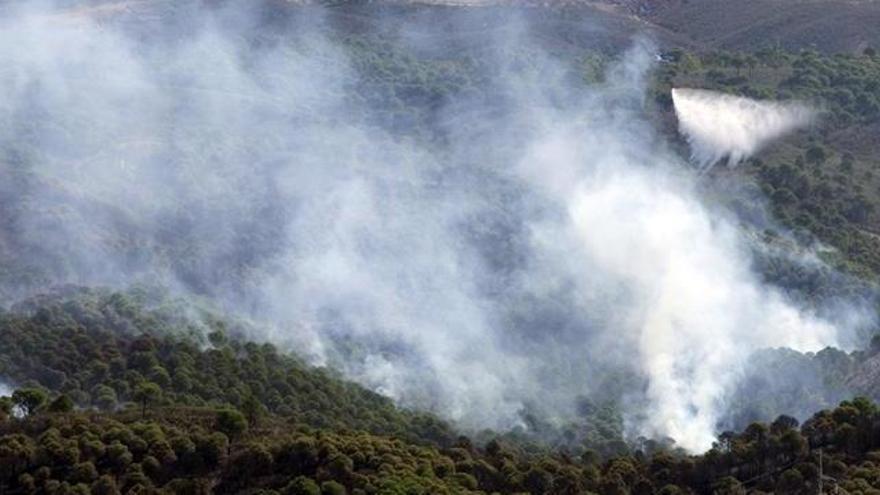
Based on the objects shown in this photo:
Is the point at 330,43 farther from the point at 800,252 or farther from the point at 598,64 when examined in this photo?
the point at 800,252

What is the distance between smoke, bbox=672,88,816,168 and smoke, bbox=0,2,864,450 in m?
0.31

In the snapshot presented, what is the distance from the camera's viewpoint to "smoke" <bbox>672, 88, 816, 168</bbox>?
152m

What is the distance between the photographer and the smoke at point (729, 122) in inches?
5965

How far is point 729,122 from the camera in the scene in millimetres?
155250

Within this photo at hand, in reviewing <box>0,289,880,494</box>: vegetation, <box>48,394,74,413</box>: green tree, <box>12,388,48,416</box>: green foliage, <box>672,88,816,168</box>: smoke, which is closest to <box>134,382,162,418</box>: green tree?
<box>0,289,880,494</box>: vegetation

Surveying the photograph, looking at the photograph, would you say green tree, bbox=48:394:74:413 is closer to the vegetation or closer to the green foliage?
the vegetation

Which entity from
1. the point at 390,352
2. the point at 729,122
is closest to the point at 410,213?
the point at 390,352

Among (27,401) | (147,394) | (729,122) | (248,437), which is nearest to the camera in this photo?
(248,437)

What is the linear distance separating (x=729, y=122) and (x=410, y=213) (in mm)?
31567

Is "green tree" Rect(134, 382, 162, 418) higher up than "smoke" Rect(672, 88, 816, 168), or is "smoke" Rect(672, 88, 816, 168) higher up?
"smoke" Rect(672, 88, 816, 168)

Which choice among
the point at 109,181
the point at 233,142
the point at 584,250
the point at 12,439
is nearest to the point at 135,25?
the point at 233,142

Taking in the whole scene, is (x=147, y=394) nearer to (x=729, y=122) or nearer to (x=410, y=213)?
(x=410, y=213)

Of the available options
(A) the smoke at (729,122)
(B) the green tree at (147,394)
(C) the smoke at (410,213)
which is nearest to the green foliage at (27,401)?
(B) the green tree at (147,394)

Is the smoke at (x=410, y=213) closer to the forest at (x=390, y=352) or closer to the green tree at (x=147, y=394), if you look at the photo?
the forest at (x=390, y=352)
